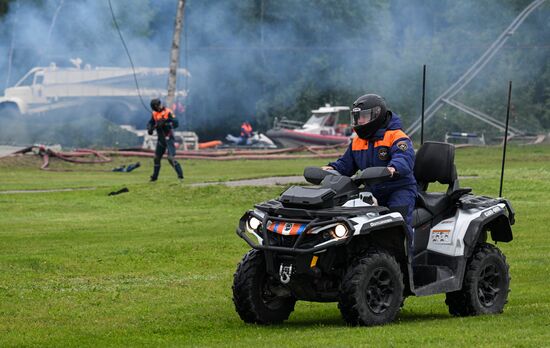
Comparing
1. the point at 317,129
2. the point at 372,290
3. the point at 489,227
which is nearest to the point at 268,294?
the point at 372,290

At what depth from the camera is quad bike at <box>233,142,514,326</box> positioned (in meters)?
10.7

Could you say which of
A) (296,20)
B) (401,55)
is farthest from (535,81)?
(296,20)

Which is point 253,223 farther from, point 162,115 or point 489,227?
point 162,115

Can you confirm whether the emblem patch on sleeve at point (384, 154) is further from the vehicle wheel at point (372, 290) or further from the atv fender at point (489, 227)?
the atv fender at point (489, 227)

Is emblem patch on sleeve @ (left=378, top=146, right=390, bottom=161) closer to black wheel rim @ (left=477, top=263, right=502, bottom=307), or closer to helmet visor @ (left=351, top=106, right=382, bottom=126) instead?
helmet visor @ (left=351, top=106, right=382, bottom=126)

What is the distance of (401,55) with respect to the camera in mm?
Result: 60562

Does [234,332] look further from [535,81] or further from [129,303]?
[535,81]

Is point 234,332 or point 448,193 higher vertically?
point 448,193

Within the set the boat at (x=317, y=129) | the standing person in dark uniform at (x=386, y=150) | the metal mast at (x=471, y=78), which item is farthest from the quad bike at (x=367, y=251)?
the boat at (x=317, y=129)

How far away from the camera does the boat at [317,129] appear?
6059 centimetres

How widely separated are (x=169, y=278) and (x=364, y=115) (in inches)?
177

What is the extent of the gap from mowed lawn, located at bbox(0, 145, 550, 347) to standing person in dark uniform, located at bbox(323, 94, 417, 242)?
43.8 inches

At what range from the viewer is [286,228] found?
10.8 metres

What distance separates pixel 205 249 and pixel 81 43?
54069mm
